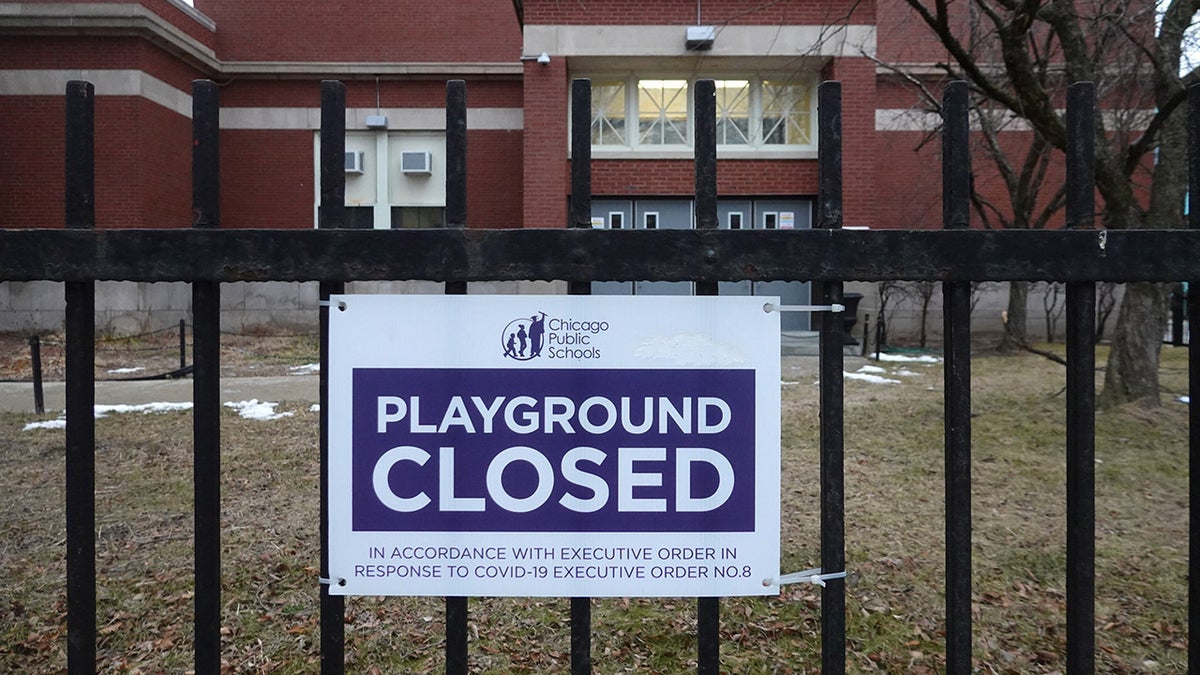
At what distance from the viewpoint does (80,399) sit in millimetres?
1908

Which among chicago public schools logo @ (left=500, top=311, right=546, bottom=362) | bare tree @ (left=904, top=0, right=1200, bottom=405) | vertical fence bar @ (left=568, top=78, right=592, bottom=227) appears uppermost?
bare tree @ (left=904, top=0, right=1200, bottom=405)

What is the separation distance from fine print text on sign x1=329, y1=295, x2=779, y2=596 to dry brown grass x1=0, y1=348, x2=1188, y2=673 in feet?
4.01

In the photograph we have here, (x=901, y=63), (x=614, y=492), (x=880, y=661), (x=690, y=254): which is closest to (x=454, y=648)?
(x=614, y=492)

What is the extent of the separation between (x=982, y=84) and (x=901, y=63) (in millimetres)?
12963

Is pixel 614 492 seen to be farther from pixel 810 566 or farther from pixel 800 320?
pixel 800 320

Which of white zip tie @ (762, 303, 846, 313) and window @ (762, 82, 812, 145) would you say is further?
window @ (762, 82, 812, 145)

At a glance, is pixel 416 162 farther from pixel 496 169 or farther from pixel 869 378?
pixel 869 378

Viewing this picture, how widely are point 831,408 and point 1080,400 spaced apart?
Answer: 1.90ft

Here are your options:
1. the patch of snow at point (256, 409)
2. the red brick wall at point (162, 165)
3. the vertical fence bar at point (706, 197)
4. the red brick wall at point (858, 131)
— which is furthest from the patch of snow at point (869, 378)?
the red brick wall at point (162, 165)

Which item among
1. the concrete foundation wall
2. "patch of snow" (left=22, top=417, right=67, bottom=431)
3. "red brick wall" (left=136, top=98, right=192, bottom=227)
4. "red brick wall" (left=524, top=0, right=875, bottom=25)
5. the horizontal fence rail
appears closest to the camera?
the horizontal fence rail

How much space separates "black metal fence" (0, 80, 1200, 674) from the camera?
183 cm

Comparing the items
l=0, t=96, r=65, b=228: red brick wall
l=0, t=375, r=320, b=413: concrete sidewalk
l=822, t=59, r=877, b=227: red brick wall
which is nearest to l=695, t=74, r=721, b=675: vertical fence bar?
l=0, t=375, r=320, b=413: concrete sidewalk

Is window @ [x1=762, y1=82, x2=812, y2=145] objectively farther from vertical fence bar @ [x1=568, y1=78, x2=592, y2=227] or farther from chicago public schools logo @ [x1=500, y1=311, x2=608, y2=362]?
chicago public schools logo @ [x1=500, y1=311, x2=608, y2=362]

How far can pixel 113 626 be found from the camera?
3213 millimetres
